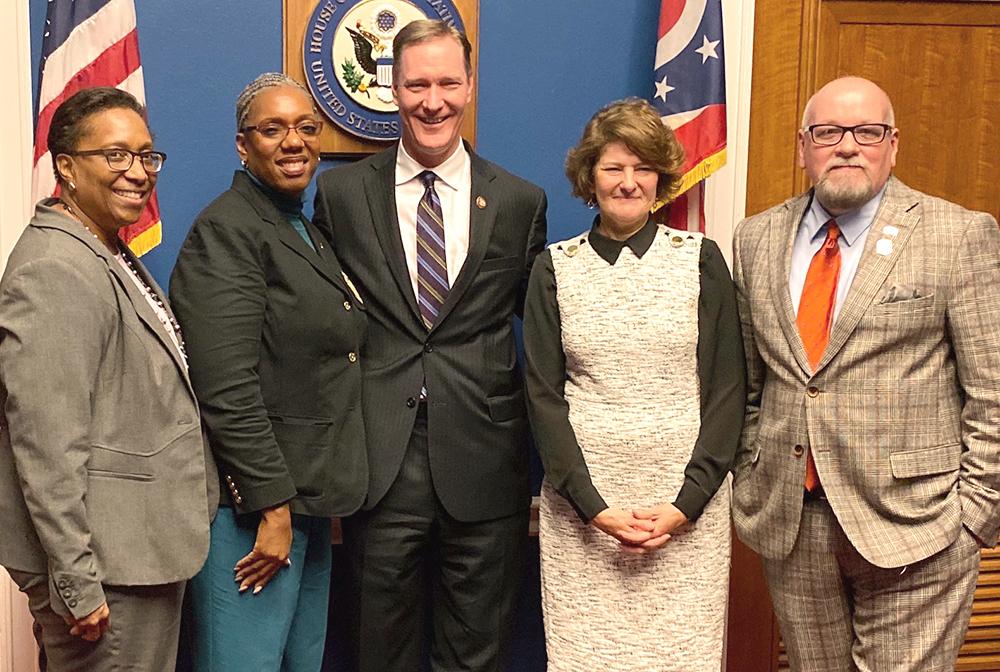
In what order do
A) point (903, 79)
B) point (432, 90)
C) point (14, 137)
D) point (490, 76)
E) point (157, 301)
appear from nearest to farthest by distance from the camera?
1. point (157, 301)
2. point (432, 90)
3. point (14, 137)
4. point (490, 76)
5. point (903, 79)

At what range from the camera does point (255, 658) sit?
86.8 inches

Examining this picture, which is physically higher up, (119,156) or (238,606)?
(119,156)

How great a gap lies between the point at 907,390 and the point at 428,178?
1169mm

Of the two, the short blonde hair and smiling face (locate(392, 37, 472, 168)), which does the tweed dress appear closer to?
the short blonde hair

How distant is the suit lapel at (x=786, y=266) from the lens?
7.20 ft

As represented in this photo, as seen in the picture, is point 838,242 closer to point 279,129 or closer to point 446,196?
point 446,196

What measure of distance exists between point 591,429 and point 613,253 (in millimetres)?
395

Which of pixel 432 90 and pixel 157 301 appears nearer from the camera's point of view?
pixel 157 301

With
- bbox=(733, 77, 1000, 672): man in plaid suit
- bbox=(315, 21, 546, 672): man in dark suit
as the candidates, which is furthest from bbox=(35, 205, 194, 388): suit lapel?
bbox=(733, 77, 1000, 672): man in plaid suit

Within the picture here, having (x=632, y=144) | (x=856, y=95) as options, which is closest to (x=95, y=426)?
(x=632, y=144)

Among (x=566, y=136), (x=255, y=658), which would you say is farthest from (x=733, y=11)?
(x=255, y=658)

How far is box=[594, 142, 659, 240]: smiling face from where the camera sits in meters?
2.25

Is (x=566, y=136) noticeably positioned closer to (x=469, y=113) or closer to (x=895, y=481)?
(x=469, y=113)

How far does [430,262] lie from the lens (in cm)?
241
